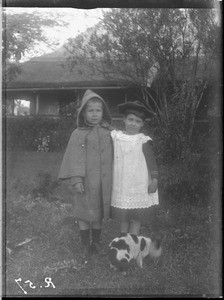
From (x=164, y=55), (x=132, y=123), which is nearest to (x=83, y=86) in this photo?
(x=164, y=55)

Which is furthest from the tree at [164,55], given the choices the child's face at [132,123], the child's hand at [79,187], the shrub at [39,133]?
the child's hand at [79,187]

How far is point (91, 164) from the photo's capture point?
3449 mm

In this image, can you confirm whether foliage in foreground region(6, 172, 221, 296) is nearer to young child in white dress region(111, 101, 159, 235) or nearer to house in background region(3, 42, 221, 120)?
young child in white dress region(111, 101, 159, 235)

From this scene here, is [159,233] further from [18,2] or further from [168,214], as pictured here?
[18,2]

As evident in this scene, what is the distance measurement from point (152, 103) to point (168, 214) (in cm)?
107

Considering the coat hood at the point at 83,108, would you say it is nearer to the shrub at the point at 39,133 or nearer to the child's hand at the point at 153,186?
the shrub at the point at 39,133

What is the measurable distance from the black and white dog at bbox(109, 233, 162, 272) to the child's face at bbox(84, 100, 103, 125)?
39.1 inches

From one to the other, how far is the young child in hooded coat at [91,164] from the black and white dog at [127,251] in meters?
0.26

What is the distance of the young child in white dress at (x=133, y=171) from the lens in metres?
3.40

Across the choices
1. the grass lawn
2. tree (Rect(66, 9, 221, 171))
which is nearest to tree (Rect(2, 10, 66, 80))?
tree (Rect(66, 9, 221, 171))

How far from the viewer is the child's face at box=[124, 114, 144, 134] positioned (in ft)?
11.3

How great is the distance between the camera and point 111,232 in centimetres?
370

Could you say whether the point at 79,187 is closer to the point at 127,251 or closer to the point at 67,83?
the point at 127,251

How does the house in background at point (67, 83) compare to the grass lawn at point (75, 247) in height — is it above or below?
above
